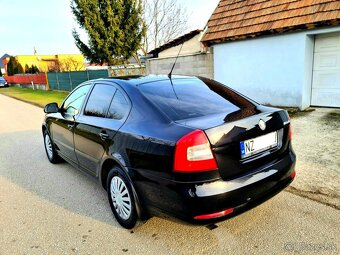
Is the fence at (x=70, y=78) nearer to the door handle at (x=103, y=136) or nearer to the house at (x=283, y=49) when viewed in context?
the house at (x=283, y=49)

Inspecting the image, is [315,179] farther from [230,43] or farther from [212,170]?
[230,43]

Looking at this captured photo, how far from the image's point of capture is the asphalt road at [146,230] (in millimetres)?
2518

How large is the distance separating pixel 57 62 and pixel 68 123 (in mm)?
40197

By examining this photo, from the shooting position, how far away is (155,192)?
95.5 inches

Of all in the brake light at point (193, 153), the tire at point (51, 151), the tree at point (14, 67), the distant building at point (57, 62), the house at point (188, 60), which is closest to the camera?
the brake light at point (193, 153)

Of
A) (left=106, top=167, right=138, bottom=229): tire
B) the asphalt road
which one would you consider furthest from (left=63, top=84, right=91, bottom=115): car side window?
(left=106, top=167, right=138, bottom=229): tire

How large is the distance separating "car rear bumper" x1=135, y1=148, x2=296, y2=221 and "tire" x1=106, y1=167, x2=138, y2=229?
1.12 ft

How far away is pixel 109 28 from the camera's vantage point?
800 inches

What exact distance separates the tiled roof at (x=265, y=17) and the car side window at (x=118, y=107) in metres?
6.12

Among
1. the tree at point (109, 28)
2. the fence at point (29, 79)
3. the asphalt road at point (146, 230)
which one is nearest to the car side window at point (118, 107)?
the asphalt road at point (146, 230)

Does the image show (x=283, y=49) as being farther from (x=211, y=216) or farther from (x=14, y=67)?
(x=14, y=67)

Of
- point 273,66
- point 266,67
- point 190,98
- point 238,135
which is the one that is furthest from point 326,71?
point 238,135

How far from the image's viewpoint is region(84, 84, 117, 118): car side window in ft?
10.7

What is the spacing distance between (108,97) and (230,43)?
7024 millimetres
